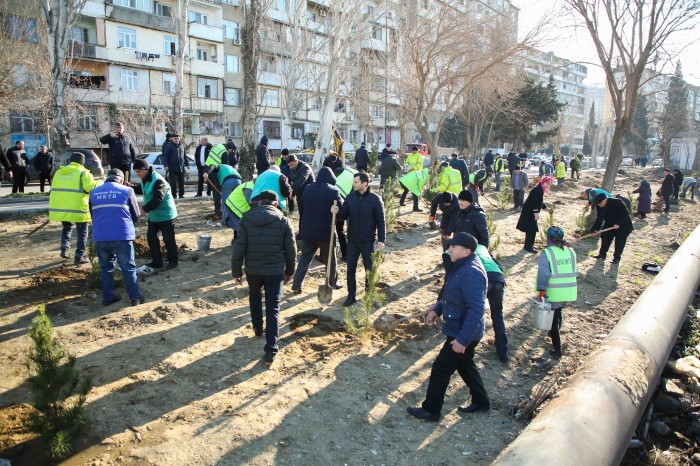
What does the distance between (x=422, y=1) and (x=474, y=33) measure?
2.92 meters

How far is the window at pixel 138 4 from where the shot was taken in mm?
32469

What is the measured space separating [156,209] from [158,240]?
0.63m

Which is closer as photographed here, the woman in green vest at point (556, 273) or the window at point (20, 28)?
the woman in green vest at point (556, 273)

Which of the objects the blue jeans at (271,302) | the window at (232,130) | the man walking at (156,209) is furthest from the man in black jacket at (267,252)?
the window at (232,130)

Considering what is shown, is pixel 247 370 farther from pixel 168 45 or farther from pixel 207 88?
pixel 207 88

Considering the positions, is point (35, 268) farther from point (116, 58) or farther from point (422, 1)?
point (116, 58)

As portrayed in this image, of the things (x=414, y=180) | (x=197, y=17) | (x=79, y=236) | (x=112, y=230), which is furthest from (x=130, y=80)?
(x=112, y=230)

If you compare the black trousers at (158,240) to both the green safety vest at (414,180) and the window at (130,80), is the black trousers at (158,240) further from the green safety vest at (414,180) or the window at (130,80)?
the window at (130,80)

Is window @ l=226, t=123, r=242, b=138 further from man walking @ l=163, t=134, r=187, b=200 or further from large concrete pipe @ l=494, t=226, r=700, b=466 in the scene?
large concrete pipe @ l=494, t=226, r=700, b=466

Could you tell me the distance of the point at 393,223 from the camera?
11.3 m

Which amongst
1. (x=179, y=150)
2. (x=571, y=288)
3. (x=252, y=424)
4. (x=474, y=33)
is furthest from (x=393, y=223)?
(x=474, y=33)

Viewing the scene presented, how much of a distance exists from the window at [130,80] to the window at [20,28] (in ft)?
18.2

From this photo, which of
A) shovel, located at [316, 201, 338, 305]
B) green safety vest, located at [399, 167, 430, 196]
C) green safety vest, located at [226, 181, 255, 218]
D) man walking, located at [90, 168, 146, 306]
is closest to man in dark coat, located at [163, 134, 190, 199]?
green safety vest, located at [226, 181, 255, 218]

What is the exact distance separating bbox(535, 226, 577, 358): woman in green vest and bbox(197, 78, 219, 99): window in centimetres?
3568
